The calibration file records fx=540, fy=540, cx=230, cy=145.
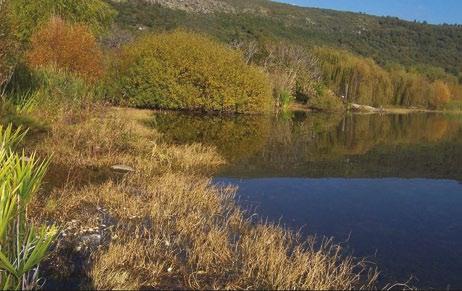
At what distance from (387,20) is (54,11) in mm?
122340

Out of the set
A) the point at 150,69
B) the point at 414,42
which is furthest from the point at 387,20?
the point at 150,69

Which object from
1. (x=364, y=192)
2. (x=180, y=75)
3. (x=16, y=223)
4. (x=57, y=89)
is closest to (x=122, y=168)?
(x=364, y=192)

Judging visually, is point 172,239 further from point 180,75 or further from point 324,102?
point 324,102

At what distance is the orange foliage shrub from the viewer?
27.8 metres

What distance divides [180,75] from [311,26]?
91.8 metres

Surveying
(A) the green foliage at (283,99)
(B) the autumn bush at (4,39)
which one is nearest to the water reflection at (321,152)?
(B) the autumn bush at (4,39)

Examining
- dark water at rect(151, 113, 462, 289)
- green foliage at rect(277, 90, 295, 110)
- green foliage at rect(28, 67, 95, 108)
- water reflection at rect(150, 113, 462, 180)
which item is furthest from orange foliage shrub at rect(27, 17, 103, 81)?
green foliage at rect(277, 90, 295, 110)

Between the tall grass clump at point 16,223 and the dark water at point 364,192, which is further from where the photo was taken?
the dark water at point 364,192

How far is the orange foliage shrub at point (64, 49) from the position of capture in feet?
91.1

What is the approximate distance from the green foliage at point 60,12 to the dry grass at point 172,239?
28.9 meters

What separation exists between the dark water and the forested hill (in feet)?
201

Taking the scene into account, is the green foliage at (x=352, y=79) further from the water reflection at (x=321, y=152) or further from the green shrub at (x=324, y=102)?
the water reflection at (x=321, y=152)

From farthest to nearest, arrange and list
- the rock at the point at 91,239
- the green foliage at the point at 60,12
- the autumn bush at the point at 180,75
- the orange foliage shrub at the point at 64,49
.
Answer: the green foliage at the point at 60,12, the autumn bush at the point at 180,75, the orange foliage shrub at the point at 64,49, the rock at the point at 91,239

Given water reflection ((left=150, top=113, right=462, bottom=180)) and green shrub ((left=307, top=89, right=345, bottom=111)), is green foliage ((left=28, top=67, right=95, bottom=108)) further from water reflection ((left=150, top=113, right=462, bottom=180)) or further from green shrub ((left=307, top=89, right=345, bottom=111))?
green shrub ((left=307, top=89, right=345, bottom=111))
